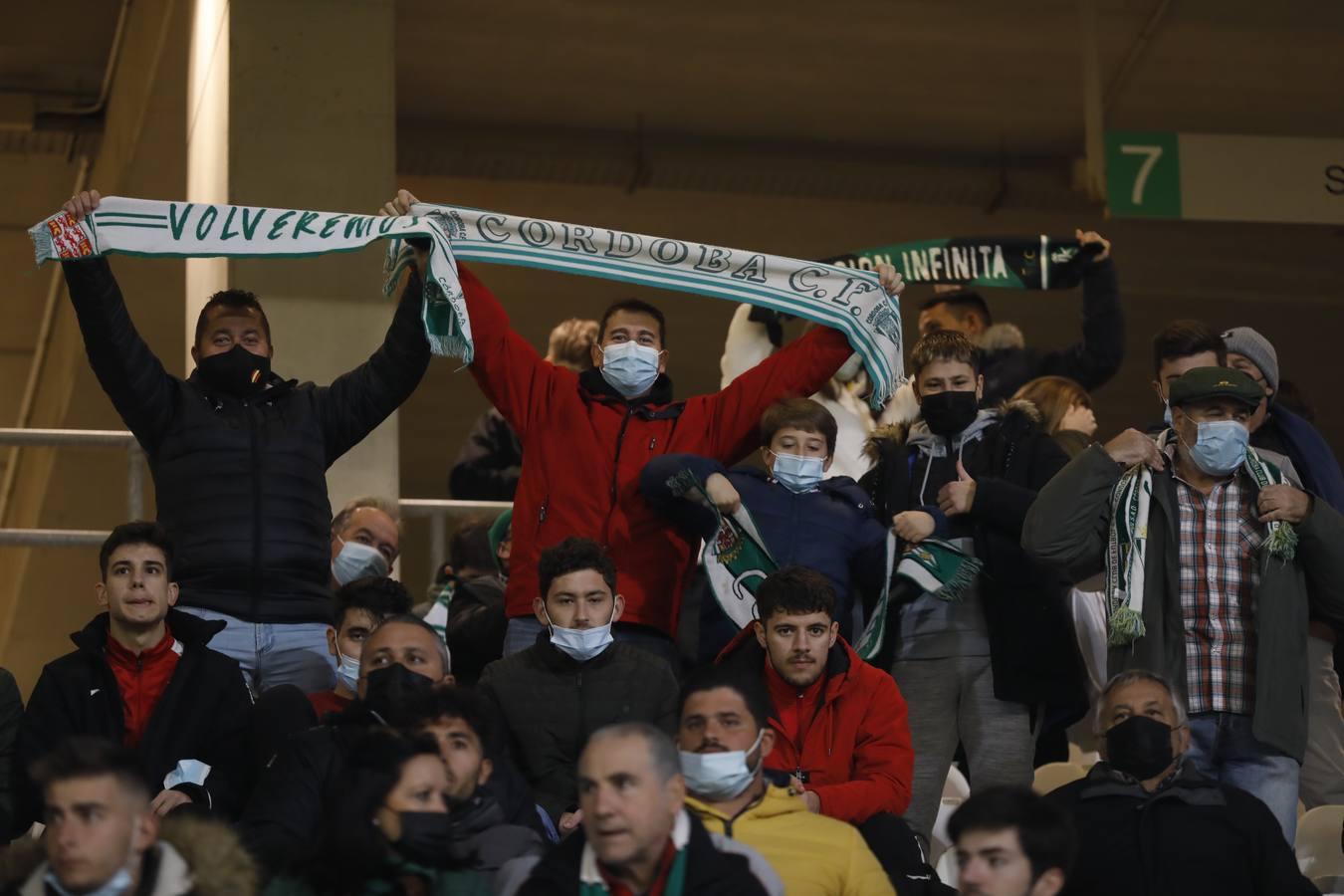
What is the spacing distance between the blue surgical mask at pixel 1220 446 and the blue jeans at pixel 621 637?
1.59 meters

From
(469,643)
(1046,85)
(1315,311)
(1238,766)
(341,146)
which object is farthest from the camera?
(1315,311)

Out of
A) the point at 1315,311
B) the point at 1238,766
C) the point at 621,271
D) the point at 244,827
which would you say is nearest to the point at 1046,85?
the point at 1315,311

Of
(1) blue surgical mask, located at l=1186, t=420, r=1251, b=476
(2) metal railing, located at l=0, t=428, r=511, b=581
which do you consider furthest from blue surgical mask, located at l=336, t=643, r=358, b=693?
(1) blue surgical mask, located at l=1186, t=420, r=1251, b=476

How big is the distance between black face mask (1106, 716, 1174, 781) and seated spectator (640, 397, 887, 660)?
3.28 ft

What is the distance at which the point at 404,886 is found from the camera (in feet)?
15.1

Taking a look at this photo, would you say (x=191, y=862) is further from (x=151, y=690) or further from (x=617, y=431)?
(x=617, y=431)

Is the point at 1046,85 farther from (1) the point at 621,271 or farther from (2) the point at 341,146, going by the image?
(1) the point at 621,271

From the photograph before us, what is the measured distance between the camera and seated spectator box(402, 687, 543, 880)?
4.86 metres

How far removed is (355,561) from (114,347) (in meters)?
1.60

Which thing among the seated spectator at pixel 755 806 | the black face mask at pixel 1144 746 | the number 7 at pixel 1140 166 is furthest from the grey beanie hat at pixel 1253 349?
the number 7 at pixel 1140 166

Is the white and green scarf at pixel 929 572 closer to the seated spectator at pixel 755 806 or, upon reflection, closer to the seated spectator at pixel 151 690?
the seated spectator at pixel 755 806

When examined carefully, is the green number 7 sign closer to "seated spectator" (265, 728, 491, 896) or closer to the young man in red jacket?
the young man in red jacket

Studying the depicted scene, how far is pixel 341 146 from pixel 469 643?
10.5ft

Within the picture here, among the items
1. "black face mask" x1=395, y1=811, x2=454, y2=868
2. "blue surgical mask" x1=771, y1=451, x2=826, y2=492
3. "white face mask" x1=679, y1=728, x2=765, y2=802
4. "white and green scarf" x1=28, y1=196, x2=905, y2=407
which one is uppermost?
"white and green scarf" x1=28, y1=196, x2=905, y2=407
